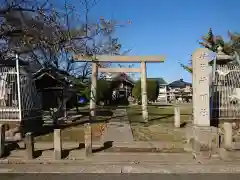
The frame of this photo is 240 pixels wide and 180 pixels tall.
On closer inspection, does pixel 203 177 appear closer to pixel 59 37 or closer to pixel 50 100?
pixel 59 37

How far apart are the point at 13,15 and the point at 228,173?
7.95m

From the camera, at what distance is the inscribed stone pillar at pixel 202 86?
830 cm

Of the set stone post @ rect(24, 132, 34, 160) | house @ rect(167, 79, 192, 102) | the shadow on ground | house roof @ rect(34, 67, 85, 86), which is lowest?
the shadow on ground

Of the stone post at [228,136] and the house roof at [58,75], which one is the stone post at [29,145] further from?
the house roof at [58,75]

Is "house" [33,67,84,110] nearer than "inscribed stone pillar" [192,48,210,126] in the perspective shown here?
No

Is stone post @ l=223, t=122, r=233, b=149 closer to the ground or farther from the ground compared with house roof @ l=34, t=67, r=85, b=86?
closer to the ground

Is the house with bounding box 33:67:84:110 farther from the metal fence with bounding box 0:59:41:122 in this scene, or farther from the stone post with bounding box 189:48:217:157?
the stone post with bounding box 189:48:217:157

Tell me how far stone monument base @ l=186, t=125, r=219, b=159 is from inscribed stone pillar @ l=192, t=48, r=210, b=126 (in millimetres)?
312

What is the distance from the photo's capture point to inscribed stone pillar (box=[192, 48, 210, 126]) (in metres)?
8.30

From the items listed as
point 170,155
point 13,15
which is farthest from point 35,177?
point 13,15

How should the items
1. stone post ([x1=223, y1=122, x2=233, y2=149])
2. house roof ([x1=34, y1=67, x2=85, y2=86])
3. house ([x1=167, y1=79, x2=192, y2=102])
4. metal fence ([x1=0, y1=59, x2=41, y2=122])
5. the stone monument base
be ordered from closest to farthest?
1. the stone monument base
2. stone post ([x1=223, y1=122, x2=233, y2=149])
3. metal fence ([x1=0, y1=59, x2=41, y2=122])
4. house roof ([x1=34, y1=67, x2=85, y2=86])
5. house ([x1=167, y1=79, x2=192, y2=102])

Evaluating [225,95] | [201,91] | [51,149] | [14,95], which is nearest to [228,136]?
[201,91]

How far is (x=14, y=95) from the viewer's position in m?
9.95

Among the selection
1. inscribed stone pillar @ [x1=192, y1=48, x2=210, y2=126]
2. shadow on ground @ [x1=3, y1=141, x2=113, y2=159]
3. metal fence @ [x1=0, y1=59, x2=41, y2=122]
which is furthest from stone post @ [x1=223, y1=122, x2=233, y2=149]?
metal fence @ [x1=0, y1=59, x2=41, y2=122]
